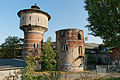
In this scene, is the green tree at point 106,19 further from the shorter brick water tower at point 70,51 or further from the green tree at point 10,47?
the green tree at point 10,47

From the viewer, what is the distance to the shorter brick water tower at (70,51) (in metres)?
19.0

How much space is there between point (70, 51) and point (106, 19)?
37.9 ft

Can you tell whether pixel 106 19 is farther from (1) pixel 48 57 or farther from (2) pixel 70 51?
(1) pixel 48 57

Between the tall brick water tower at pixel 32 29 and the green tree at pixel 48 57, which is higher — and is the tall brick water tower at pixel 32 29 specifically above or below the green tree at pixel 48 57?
above

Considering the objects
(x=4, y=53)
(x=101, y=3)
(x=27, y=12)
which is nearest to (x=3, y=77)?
(x=101, y=3)

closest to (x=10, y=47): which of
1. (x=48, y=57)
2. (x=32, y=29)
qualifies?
(x=32, y=29)

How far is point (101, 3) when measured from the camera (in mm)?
9703

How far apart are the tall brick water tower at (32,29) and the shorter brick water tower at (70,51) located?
17.0ft

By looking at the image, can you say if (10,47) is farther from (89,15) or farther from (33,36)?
(89,15)

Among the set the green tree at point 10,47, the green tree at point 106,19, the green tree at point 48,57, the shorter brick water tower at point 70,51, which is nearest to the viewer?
the green tree at point 106,19

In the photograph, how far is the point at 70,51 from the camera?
19.4 meters

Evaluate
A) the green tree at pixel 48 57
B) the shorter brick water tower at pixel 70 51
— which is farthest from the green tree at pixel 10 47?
the shorter brick water tower at pixel 70 51

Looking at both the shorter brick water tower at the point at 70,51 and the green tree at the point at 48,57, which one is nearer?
the green tree at the point at 48,57

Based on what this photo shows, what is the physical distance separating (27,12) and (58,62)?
1375 centimetres
